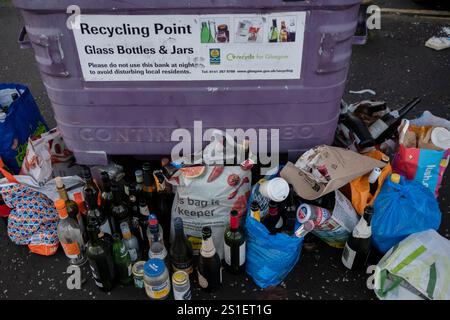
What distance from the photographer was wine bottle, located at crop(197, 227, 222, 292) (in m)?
1.88

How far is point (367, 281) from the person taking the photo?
210 centimetres

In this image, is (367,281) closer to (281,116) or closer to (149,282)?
(281,116)

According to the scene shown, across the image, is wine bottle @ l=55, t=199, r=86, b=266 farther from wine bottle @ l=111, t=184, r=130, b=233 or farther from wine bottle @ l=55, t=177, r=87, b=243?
wine bottle @ l=111, t=184, r=130, b=233

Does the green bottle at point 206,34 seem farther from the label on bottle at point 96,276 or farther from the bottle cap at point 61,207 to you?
the label on bottle at point 96,276

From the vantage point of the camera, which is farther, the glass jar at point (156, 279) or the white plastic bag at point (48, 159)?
the white plastic bag at point (48, 159)

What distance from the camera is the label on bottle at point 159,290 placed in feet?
6.34

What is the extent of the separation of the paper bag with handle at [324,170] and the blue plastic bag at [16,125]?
57.9 inches

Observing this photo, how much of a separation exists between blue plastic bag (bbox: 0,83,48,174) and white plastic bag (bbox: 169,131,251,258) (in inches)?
37.7

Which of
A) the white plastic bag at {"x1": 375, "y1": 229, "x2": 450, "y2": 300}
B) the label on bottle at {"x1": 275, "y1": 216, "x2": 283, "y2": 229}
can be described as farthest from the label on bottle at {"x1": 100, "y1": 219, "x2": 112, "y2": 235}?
the white plastic bag at {"x1": 375, "y1": 229, "x2": 450, "y2": 300}

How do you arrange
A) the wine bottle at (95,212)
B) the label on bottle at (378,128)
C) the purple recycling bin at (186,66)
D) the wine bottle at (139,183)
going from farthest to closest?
the label on bottle at (378,128)
the wine bottle at (139,183)
the wine bottle at (95,212)
the purple recycling bin at (186,66)

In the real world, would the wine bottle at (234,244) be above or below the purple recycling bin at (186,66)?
below

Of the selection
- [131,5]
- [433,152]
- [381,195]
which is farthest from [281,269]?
[131,5]

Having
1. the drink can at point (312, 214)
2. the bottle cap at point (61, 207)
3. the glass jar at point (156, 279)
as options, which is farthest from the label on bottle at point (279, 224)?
the bottle cap at point (61, 207)
